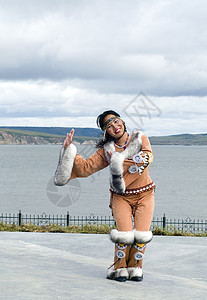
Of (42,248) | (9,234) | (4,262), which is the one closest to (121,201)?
(4,262)

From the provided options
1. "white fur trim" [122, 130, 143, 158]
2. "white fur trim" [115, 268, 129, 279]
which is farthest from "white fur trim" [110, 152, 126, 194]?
"white fur trim" [115, 268, 129, 279]

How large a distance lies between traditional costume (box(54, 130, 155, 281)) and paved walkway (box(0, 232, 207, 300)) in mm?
394

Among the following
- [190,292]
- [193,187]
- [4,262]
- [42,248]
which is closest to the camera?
[190,292]

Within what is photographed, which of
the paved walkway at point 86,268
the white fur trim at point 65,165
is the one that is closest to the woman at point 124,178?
the white fur trim at point 65,165

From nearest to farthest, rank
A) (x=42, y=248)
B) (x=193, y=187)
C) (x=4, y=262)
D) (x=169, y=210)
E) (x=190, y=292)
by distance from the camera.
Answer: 1. (x=190, y=292)
2. (x=4, y=262)
3. (x=42, y=248)
4. (x=169, y=210)
5. (x=193, y=187)

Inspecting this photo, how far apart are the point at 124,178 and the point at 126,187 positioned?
0.16m

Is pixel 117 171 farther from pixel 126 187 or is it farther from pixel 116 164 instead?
pixel 126 187

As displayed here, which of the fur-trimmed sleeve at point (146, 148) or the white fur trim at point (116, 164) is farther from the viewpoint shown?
the fur-trimmed sleeve at point (146, 148)

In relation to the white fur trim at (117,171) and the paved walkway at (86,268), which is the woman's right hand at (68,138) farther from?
the paved walkway at (86,268)

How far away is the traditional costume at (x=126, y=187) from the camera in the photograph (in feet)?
19.5

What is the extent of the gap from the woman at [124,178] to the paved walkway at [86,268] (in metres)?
0.43

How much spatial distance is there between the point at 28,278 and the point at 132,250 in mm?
1552

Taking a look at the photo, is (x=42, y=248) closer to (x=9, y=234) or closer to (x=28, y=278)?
(x=9, y=234)

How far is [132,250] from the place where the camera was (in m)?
6.26
